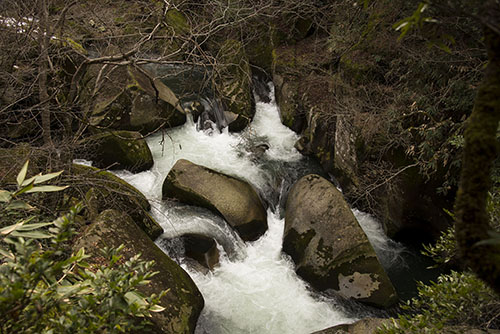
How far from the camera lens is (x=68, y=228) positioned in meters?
1.45

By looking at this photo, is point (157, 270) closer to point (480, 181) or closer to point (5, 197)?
point (5, 197)

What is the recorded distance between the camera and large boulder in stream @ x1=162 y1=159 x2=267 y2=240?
632 centimetres

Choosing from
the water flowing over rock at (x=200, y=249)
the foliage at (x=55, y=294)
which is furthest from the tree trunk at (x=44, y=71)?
the water flowing over rock at (x=200, y=249)

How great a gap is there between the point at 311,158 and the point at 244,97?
2658 mm

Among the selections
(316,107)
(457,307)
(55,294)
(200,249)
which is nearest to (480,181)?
(55,294)

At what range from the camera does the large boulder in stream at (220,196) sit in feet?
20.7

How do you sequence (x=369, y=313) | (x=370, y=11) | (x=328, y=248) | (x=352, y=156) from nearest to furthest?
(x=369, y=313) → (x=328, y=248) → (x=352, y=156) → (x=370, y=11)

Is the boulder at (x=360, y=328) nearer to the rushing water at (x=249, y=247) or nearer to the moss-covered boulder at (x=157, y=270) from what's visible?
the rushing water at (x=249, y=247)

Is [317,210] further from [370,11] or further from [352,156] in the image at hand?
[370,11]

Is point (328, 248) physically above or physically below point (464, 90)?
below

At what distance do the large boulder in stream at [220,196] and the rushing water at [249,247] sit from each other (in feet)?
0.58

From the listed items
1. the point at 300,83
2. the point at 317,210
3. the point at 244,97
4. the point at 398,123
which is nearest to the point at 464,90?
the point at 398,123

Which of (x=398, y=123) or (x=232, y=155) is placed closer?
(x=398, y=123)

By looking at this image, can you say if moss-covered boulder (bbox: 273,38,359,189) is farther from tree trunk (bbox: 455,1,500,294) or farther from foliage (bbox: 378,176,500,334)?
tree trunk (bbox: 455,1,500,294)
